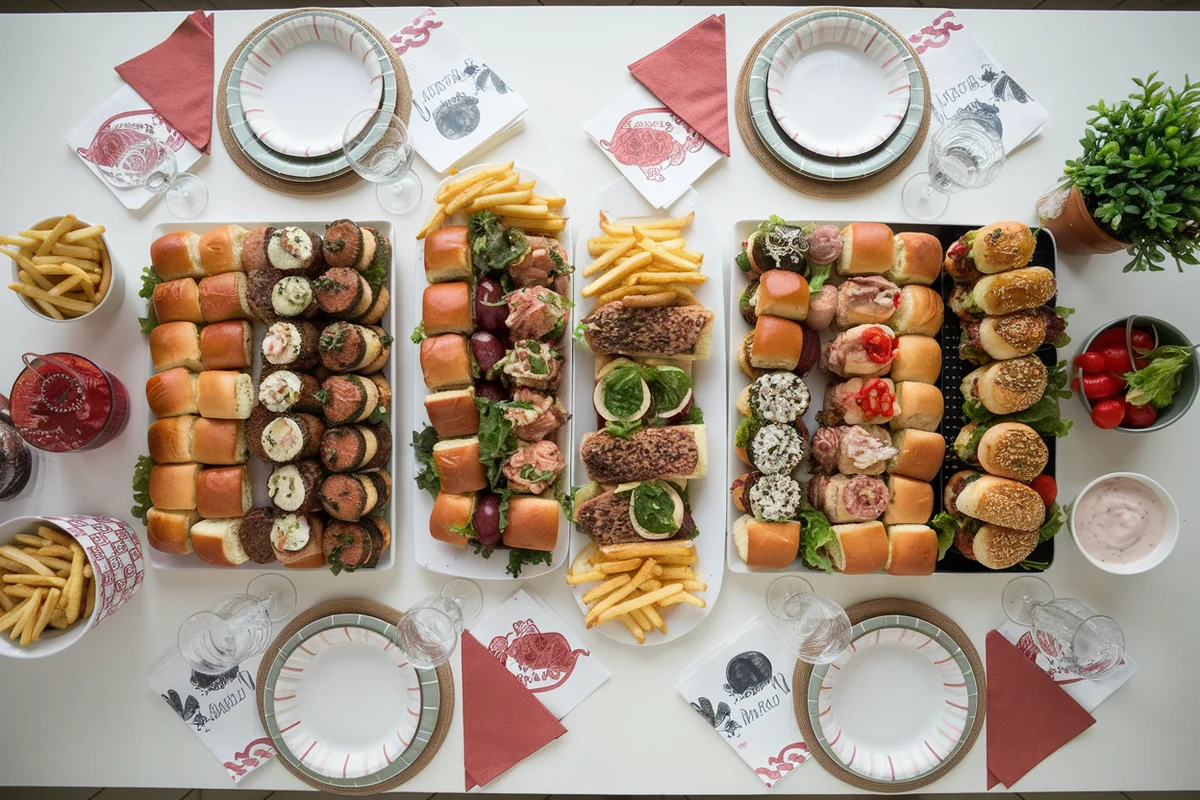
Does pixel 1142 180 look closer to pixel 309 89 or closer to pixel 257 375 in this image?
pixel 309 89

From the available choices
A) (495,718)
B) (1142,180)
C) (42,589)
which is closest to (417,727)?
(495,718)

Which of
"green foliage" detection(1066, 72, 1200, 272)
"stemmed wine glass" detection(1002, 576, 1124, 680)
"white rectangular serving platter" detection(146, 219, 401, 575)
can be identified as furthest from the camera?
"white rectangular serving platter" detection(146, 219, 401, 575)

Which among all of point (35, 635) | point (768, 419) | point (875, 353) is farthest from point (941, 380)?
point (35, 635)

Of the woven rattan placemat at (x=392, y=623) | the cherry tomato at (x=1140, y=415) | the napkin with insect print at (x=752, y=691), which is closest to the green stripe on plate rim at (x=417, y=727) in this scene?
the woven rattan placemat at (x=392, y=623)

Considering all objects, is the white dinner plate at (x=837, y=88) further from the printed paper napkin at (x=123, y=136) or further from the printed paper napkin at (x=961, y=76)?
the printed paper napkin at (x=123, y=136)

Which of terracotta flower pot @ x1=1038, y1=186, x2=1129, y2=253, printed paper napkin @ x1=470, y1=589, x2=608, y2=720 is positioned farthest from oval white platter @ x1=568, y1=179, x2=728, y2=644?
terracotta flower pot @ x1=1038, y1=186, x2=1129, y2=253

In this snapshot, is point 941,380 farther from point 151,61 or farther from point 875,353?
point 151,61

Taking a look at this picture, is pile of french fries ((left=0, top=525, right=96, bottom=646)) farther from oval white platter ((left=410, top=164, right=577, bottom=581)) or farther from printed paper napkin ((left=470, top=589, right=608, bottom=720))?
printed paper napkin ((left=470, top=589, right=608, bottom=720))
